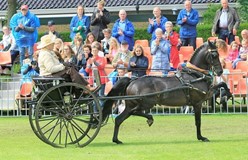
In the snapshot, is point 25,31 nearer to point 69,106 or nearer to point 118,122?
point 118,122

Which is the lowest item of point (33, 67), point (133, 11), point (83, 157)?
point (83, 157)

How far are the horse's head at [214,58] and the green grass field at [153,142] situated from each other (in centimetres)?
130

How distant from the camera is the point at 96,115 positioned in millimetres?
18516

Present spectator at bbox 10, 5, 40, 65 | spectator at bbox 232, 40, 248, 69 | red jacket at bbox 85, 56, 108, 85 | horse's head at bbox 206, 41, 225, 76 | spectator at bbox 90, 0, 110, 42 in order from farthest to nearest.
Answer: spectator at bbox 10, 5, 40, 65
spectator at bbox 90, 0, 110, 42
spectator at bbox 232, 40, 248, 69
red jacket at bbox 85, 56, 108, 85
horse's head at bbox 206, 41, 225, 76

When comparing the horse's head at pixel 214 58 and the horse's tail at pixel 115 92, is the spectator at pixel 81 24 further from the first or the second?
the horse's head at pixel 214 58

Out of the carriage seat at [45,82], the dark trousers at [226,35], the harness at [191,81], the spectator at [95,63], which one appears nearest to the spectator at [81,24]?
the dark trousers at [226,35]

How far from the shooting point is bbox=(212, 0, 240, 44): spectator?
1115 inches

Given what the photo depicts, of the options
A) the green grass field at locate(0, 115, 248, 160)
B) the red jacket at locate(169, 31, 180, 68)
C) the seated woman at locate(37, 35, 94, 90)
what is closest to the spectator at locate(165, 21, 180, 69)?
the red jacket at locate(169, 31, 180, 68)

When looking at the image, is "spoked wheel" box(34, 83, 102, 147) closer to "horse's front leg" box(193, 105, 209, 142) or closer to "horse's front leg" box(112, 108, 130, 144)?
"horse's front leg" box(112, 108, 130, 144)

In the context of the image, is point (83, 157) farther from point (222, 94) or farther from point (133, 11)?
point (133, 11)

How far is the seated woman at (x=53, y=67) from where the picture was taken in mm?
18406

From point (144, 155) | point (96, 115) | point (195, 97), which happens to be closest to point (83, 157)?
point (144, 155)

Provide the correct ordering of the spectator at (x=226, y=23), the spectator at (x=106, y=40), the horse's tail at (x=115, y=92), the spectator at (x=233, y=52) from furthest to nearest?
the spectator at (x=226, y=23) → the spectator at (x=106, y=40) → the spectator at (x=233, y=52) → the horse's tail at (x=115, y=92)

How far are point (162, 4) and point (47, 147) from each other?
31394 mm
